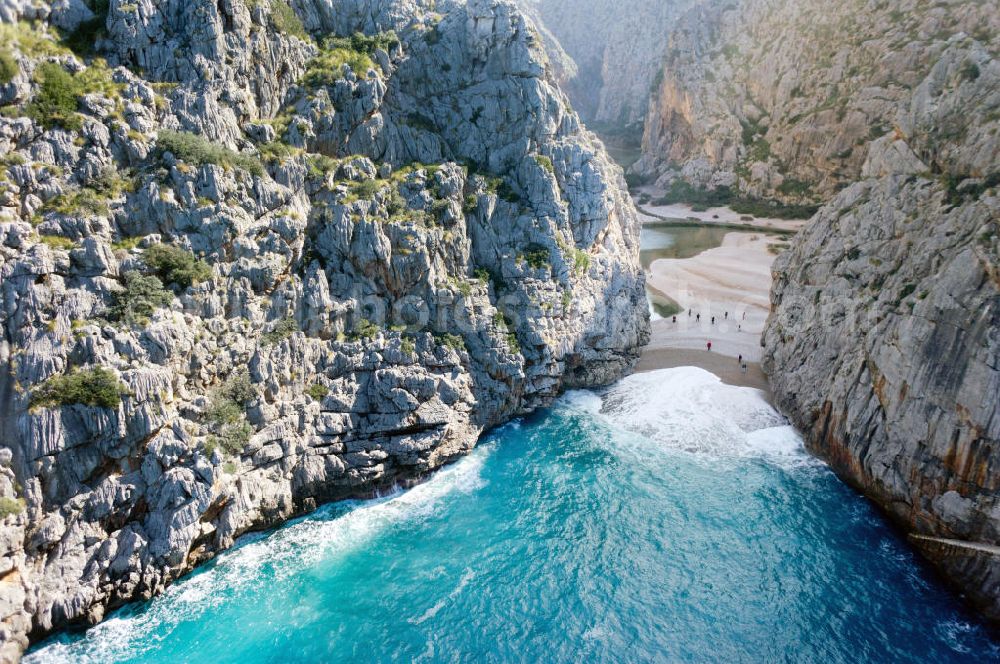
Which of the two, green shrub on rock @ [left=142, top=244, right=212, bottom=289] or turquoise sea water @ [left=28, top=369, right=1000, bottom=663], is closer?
turquoise sea water @ [left=28, top=369, right=1000, bottom=663]

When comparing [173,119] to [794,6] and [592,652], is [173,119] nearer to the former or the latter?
[592,652]

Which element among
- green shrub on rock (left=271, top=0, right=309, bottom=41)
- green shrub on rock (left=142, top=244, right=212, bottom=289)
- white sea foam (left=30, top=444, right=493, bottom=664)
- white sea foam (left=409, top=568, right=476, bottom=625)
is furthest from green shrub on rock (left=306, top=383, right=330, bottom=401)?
green shrub on rock (left=271, top=0, right=309, bottom=41)

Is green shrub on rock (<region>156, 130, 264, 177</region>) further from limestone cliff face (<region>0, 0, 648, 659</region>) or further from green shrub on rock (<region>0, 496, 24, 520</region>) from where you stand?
green shrub on rock (<region>0, 496, 24, 520</region>)

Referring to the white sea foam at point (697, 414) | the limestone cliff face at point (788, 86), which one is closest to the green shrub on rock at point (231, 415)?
the white sea foam at point (697, 414)

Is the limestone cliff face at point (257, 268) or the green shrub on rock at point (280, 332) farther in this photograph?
the green shrub on rock at point (280, 332)

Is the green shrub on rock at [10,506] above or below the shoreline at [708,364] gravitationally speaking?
above

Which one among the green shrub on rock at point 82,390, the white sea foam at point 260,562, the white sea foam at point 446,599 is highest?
the green shrub on rock at point 82,390

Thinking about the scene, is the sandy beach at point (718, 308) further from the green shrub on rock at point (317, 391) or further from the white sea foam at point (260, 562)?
the green shrub on rock at point (317, 391)
